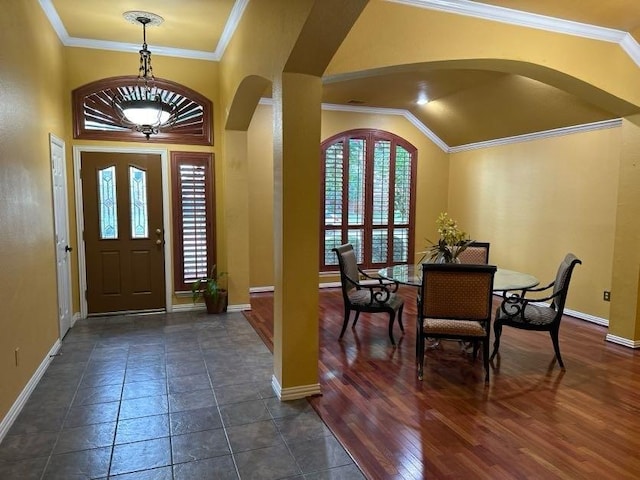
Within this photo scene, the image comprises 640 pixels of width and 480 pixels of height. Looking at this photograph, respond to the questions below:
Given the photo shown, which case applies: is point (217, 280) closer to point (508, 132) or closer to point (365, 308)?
point (365, 308)

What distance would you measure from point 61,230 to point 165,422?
9.08 feet

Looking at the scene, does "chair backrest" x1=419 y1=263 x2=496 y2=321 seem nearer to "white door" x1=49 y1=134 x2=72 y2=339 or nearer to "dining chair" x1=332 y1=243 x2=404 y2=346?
"dining chair" x1=332 y1=243 x2=404 y2=346

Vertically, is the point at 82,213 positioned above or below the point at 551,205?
below

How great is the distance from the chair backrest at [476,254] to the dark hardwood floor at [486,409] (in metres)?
0.86

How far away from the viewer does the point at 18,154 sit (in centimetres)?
314

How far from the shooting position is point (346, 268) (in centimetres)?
452

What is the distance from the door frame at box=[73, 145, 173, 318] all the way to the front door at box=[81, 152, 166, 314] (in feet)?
0.13

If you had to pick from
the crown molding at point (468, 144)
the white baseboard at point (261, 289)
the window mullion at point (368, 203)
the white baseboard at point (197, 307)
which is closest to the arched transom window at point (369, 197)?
the window mullion at point (368, 203)

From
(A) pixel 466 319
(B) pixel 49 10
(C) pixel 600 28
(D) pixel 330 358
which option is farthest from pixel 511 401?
(B) pixel 49 10

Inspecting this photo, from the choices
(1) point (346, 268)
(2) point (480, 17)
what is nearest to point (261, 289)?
(1) point (346, 268)

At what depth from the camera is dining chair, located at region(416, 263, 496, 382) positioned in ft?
11.2

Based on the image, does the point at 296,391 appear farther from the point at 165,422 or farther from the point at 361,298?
the point at 361,298

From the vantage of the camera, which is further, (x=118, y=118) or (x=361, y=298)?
(x=118, y=118)

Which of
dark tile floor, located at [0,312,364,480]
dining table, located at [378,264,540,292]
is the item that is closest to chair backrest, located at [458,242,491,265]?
dining table, located at [378,264,540,292]
